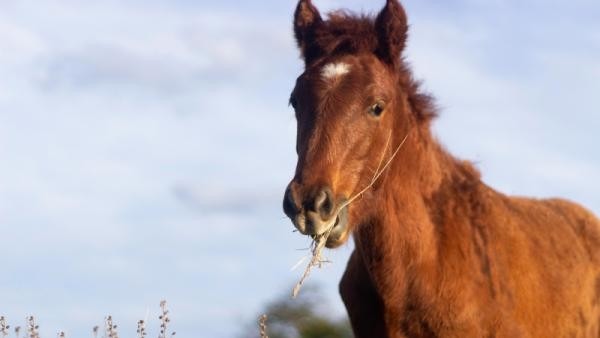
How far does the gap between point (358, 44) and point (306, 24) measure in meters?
0.62

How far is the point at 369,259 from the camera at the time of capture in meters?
8.35

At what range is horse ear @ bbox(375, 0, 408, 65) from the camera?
862 cm

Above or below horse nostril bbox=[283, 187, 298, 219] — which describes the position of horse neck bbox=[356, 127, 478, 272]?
above

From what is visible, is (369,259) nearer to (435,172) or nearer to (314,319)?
(435,172)

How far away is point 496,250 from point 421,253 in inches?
24.3

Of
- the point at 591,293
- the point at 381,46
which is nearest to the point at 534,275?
the point at 591,293

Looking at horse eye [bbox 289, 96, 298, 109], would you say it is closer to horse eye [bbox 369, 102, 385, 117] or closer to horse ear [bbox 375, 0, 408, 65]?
horse eye [bbox 369, 102, 385, 117]

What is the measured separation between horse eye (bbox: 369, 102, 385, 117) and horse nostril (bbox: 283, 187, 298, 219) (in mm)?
993

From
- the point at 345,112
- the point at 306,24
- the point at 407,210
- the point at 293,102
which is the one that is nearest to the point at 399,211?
the point at 407,210

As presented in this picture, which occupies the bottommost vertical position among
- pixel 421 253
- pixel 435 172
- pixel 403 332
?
pixel 403 332

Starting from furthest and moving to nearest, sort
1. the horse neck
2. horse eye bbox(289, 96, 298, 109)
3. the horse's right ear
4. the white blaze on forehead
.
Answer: the horse's right ear → horse eye bbox(289, 96, 298, 109) → the horse neck → the white blaze on forehead

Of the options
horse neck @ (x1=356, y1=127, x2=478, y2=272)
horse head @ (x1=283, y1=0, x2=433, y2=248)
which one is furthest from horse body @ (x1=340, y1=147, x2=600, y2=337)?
horse head @ (x1=283, y1=0, x2=433, y2=248)

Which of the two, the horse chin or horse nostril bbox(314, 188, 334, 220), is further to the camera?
the horse chin

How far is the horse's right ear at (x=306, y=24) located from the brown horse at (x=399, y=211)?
0.03 ft
